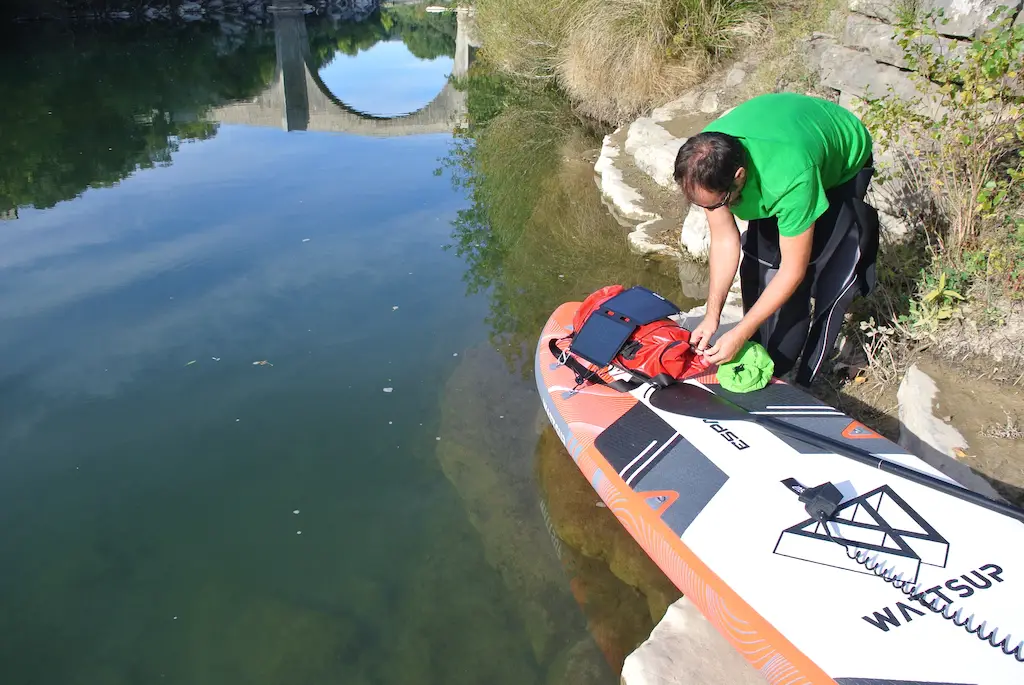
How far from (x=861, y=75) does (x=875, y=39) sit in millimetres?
240

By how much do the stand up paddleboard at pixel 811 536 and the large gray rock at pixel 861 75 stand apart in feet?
8.63

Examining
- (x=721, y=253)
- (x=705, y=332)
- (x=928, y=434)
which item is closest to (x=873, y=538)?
(x=928, y=434)

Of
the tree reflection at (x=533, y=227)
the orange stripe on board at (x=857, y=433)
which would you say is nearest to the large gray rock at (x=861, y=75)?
the tree reflection at (x=533, y=227)

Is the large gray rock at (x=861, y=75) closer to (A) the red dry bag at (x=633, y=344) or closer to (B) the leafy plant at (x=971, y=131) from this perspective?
(B) the leafy plant at (x=971, y=131)

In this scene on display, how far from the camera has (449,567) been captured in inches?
127

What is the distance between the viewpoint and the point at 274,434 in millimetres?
4082

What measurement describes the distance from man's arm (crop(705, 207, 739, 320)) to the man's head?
0.30 m

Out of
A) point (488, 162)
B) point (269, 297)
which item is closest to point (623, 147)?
point (488, 162)

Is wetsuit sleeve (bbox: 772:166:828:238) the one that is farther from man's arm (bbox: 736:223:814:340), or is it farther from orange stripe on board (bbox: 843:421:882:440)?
orange stripe on board (bbox: 843:421:882:440)

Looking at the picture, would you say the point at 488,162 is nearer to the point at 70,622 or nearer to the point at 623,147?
the point at 623,147

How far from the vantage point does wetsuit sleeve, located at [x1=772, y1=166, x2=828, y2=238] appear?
243 centimetres

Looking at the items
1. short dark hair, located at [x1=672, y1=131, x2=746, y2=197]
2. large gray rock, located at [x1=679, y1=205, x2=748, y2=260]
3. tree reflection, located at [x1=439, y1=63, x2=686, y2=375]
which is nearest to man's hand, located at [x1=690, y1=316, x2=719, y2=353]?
short dark hair, located at [x1=672, y1=131, x2=746, y2=197]

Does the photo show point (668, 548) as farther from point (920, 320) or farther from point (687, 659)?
point (920, 320)

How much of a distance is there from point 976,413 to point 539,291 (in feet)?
10.3
